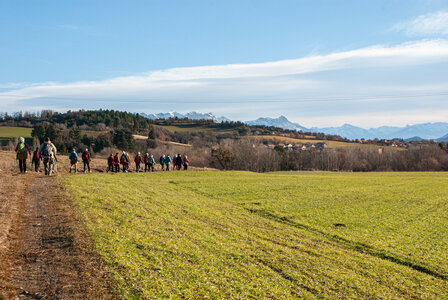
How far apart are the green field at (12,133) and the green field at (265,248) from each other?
102018 mm

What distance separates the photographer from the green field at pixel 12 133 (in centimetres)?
10909

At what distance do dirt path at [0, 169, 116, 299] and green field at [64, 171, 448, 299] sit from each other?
47 cm

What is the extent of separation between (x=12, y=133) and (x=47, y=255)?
4893 inches

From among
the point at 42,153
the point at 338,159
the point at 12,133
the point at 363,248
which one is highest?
the point at 42,153

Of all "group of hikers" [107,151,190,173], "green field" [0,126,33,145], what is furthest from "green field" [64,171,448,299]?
"green field" [0,126,33,145]

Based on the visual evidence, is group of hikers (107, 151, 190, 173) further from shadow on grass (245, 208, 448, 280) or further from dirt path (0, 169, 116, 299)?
dirt path (0, 169, 116, 299)

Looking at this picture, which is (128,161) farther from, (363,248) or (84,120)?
(84,120)

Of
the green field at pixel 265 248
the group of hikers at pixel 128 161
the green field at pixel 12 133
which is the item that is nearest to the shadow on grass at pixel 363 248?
the green field at pixel 265 248

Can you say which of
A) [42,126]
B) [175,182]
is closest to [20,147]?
[175,182]

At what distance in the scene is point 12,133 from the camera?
118250mm

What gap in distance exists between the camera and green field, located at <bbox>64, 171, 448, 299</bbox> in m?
9.80

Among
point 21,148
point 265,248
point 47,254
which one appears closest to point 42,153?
point 21,148

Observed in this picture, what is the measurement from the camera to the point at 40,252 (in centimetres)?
1044

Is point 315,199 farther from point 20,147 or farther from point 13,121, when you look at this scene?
point 13,121
